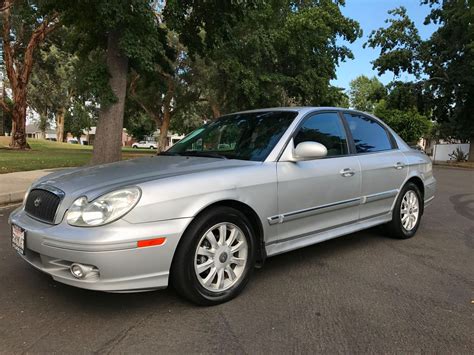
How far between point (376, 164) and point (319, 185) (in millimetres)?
1126

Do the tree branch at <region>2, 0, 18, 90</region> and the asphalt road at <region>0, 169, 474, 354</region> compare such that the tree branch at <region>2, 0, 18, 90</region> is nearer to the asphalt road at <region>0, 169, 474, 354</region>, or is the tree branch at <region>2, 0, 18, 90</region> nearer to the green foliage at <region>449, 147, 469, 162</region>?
the asphalt road at <region>0, 169, 474, 354</region>

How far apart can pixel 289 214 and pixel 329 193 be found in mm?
599

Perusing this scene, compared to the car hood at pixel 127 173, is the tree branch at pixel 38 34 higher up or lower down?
higher up

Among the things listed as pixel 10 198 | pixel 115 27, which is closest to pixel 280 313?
→ pixel 10 198

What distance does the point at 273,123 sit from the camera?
14.7 feet

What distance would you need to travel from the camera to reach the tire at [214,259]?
3.31 meters

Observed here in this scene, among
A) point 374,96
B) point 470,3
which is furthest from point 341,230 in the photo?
A: point 374,96

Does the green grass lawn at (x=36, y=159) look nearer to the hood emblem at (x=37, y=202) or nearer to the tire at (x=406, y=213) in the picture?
the hood emblem at (x=37, y=202)

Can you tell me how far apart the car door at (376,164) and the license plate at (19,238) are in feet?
10.8

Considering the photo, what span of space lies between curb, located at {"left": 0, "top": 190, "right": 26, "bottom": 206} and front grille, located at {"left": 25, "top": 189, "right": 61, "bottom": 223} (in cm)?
519

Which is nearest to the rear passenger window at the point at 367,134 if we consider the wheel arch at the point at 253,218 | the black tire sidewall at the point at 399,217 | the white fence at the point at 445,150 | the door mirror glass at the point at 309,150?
the black tire sidewall at the point at 399,217

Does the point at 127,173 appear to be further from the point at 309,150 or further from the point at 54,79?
the point at 54,79

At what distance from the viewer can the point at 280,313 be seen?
11.2ft

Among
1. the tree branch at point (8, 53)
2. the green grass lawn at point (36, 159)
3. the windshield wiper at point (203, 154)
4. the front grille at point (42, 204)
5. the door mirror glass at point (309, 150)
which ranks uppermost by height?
the tree branch at point (8, 53)
